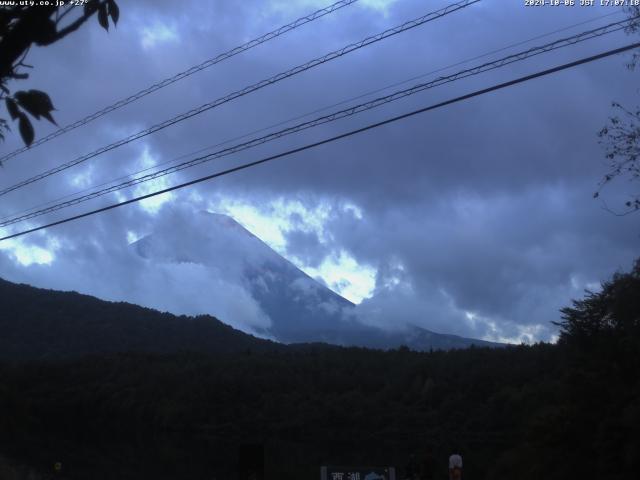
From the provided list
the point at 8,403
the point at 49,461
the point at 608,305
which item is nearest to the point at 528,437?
the point at 608,305

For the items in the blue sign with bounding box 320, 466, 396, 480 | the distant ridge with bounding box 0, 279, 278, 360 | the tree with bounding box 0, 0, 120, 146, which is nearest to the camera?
the tree with bounding box 0, 0, 120, 146

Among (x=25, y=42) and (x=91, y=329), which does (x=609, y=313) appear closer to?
(x=25, y=42)

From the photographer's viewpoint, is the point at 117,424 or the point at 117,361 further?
the point at 117,361

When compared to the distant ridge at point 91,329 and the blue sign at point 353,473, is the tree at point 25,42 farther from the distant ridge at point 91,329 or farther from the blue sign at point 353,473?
the distant ridge at point 91,329

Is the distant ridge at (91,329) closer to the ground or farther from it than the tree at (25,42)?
farther from it

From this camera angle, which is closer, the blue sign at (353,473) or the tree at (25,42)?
the tree at (25,42)

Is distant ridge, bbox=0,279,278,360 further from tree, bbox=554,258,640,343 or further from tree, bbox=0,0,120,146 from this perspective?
tree, bbox=0,0,120,146

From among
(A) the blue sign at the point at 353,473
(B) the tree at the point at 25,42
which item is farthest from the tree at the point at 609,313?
(B) the tree at the point at 25,42

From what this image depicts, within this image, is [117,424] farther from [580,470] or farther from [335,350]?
[580,470]

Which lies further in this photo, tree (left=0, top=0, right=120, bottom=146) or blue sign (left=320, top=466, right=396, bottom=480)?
blue sign (left=320, top=466, right=396, bottom=480)

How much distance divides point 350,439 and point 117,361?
30031 millimetres

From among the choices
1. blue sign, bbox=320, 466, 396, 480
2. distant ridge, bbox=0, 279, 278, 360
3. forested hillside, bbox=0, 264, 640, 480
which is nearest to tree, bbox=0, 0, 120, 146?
blue sign, bbox=320, 466, 396, 480

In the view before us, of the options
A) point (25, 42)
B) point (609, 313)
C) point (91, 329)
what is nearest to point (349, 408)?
point (609, 313)

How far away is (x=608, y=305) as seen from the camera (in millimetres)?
25406
